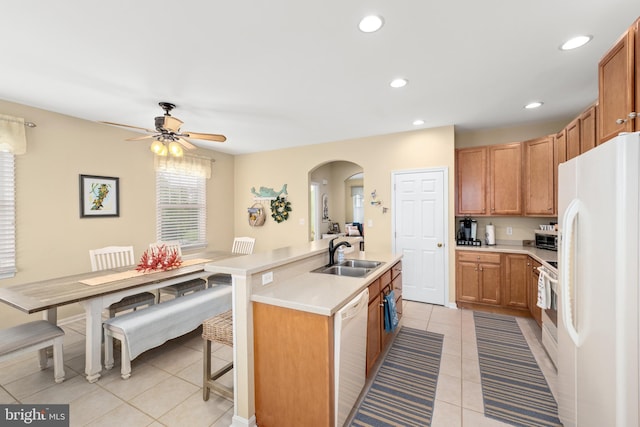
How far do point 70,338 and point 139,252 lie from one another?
1.41 meters

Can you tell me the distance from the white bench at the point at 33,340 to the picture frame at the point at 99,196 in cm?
178

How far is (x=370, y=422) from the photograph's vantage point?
1.85m

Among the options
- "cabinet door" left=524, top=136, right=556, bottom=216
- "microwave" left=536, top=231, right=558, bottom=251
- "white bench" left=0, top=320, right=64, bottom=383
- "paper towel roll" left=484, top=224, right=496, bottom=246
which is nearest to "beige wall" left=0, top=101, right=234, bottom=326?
"white bench" left=0, top=320, right=64, bottom=383

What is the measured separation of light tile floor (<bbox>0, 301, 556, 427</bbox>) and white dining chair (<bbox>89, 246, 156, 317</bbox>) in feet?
1.74

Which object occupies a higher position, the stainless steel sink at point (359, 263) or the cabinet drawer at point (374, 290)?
the stainless steel sink at point (359, 263)

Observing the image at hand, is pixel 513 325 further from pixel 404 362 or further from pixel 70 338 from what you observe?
pixel 70 338

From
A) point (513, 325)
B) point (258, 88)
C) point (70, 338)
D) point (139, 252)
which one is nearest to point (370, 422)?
point (513, 325)

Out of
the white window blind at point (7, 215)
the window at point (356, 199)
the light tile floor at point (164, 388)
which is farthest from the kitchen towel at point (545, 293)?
the window at point (356, 199)

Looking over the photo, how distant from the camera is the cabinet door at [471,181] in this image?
4012 mm

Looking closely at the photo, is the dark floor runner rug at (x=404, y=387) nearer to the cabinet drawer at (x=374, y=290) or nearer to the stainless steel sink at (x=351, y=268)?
the cabinet drawer at (x=374, y=290)

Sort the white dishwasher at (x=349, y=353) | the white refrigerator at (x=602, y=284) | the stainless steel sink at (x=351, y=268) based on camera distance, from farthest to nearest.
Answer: the stainless steel sink at (x=351, y=268) → the white dishwasher at (x=349, y=353) → the white refrigerator at (x=602, y=284)

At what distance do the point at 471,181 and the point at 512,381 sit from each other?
2696mm

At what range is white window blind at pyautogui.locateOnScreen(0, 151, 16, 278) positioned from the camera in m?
2.97

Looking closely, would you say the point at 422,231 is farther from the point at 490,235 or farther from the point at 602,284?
the point at 602,284
